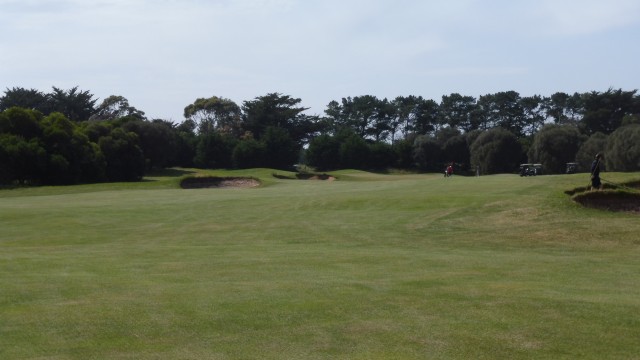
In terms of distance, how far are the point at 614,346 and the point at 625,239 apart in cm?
1867

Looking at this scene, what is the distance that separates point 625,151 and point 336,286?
81.9 m

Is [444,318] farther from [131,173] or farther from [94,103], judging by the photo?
[94,103]

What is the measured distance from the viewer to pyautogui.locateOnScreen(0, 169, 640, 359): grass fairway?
10219 mm

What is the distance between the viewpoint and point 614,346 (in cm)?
1009

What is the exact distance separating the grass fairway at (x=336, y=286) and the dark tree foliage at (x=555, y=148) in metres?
70.7

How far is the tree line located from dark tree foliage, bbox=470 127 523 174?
0.17 m

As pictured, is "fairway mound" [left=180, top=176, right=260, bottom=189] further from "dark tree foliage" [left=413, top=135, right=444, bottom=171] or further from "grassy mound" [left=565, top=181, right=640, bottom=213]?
"dark tree foliage" [left=413, top=135, right=444, bottom=171]

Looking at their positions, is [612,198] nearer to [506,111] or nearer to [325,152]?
[325,152]

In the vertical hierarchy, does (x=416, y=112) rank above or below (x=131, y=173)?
above

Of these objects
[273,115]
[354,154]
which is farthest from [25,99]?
[354,154]

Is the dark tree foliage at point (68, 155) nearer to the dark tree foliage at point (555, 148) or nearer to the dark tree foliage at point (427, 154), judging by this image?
the dark tree foliage at point (555, 148)

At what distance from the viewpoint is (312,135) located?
5930 inches

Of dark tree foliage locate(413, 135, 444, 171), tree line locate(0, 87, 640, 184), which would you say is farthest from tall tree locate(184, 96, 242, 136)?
dark tree foliage locate(413, 135, 444, 171)

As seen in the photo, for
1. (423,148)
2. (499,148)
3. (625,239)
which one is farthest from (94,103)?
(625,239)
